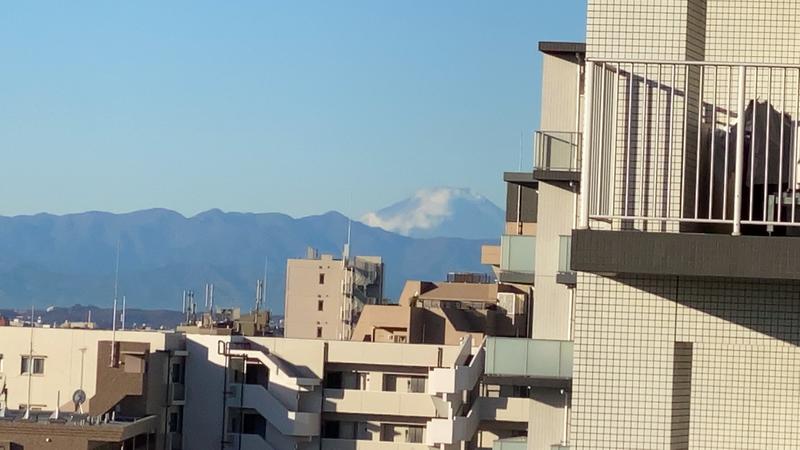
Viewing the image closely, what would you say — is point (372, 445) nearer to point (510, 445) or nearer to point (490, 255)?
point (490, 255)

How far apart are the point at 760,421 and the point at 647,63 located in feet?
6.72

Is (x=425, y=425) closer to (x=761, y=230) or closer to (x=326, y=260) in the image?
(x=326, y=260)

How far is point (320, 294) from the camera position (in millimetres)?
117938

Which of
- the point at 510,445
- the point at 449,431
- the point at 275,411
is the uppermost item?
the point at 510,445

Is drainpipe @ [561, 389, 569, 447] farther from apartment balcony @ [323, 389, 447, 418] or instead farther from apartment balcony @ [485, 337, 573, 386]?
apartment balcony @ [323, 389, 447, 418]

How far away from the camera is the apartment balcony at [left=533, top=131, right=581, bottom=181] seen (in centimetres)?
3375

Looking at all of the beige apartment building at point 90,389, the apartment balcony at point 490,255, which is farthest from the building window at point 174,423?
the apartment balcony at point 490,255

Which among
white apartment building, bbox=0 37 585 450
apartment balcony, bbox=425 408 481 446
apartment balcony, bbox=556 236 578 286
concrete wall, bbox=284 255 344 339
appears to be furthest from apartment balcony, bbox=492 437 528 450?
concrete wall, bbox=284 255 344 339

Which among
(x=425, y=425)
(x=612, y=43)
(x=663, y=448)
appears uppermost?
(x=612, y=43)

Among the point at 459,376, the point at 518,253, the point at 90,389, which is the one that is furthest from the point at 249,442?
the point at 518,253

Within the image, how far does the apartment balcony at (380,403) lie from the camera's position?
225 feet

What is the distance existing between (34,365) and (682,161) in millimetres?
66703

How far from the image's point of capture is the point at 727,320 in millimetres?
9977

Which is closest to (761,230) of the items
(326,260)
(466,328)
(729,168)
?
(729,168)
